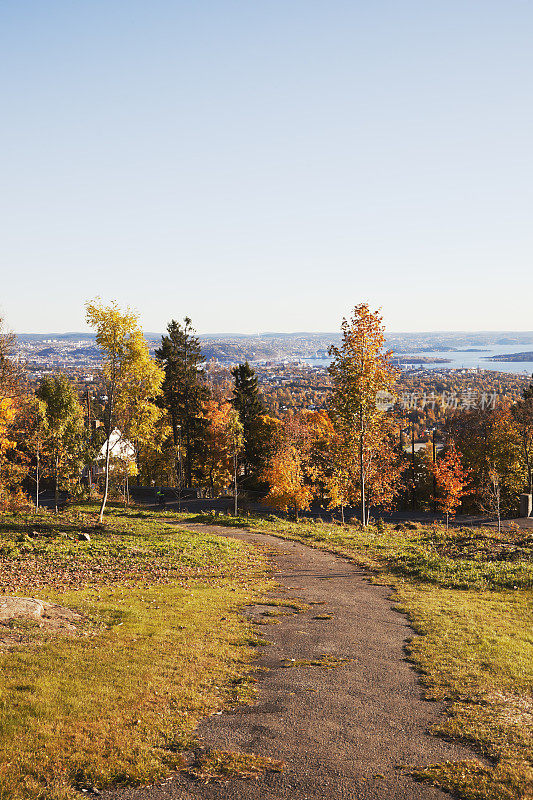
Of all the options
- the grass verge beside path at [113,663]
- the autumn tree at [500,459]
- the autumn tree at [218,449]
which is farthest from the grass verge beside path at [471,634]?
the autumn tree at [218,449]

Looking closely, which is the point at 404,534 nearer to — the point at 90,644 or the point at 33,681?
the point at 90,644

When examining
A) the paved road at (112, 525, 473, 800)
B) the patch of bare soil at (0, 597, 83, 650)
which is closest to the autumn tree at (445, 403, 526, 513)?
the paved road at (112, 525, 473, 800)

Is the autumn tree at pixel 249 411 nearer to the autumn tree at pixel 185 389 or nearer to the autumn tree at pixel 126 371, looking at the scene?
the autumn tree at pixel 185 389

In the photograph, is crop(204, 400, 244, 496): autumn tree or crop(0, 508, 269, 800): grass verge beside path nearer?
crop(0, 508, 269, 800): grass verge beside path

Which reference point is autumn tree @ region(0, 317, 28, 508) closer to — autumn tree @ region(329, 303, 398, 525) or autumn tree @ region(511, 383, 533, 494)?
autumn tree @ region(329, 303, 398, 525)

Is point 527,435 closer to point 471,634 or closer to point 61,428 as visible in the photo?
point 61,428

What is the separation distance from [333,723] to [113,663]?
429 centimetres

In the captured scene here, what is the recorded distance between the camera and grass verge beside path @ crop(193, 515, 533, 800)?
24.6ft

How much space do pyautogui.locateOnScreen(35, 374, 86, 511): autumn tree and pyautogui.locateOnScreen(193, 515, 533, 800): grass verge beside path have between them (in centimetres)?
2124

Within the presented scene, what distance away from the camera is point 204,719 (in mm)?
8797

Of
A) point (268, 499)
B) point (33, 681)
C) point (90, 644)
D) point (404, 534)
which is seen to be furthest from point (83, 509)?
point (33, 681)

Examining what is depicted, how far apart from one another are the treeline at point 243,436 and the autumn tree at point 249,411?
13 cm

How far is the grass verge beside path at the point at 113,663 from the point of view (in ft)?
23.5

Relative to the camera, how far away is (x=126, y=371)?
29453mm
